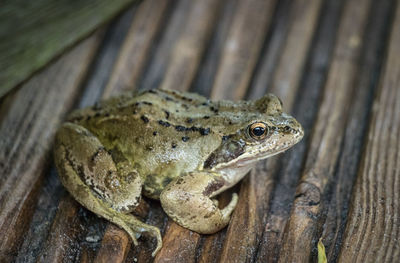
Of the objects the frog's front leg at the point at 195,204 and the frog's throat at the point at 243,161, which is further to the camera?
the frog's throat at the point at 243,161

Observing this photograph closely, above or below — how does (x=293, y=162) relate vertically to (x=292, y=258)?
above

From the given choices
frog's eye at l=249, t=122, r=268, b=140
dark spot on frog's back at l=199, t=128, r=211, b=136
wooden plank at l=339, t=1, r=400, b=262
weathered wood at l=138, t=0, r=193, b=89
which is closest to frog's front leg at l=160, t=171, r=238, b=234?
dark spot on frog's back at l=199, t=128, r=211, b=136

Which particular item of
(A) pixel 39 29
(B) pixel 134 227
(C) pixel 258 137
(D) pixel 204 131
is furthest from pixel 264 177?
(A) pixel 39 29

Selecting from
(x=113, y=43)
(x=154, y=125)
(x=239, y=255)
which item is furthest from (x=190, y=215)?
(x=113, y=43)

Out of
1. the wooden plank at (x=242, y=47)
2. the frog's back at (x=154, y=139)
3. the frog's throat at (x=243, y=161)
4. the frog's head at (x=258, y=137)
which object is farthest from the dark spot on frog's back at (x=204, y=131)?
the wooden plank at (x=242, y=47)

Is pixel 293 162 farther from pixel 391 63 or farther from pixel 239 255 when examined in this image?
pixel 391 63

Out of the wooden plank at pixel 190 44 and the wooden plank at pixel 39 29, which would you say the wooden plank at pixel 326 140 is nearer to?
the wooden plank at pixel 190 44
